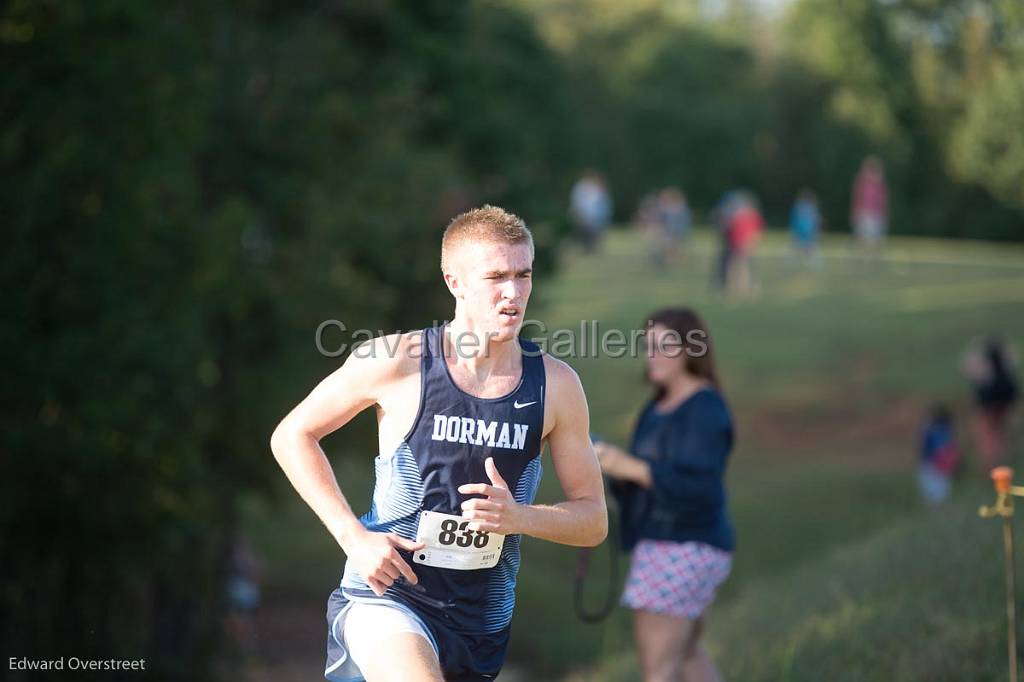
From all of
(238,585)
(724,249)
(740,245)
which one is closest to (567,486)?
(238,585)

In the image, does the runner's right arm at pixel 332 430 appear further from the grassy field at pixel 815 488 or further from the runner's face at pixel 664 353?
the grassy field at pixel 815 488

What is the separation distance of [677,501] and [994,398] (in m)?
13.4

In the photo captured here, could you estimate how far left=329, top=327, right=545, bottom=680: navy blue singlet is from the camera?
3926 millimetres

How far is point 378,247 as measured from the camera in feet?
55.9

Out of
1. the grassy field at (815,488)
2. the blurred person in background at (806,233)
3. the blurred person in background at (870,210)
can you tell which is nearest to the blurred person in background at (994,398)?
the grassy field at (815,488)

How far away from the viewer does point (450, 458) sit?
12.9 ft

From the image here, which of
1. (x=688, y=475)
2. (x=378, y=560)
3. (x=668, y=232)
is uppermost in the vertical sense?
(x=668, y=232)

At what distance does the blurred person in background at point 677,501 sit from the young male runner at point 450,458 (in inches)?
81.8

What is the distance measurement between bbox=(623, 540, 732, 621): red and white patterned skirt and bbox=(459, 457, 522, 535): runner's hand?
2455 millimetres

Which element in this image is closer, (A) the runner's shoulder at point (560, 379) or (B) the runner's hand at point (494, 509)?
(B) the runner's hand at point (494, 509)

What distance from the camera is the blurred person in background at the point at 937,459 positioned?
16938 millimetres

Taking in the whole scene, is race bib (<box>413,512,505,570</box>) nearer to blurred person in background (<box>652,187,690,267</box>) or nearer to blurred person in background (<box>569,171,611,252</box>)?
blurred person in background (<box>652,187,690,267</box>)

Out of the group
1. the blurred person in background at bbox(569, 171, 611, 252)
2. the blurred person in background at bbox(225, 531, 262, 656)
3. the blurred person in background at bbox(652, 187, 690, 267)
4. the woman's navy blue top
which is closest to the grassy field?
the blurred person in background at bbox(652, 187, 690, 267)

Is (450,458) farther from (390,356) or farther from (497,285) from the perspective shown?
(497,285)
